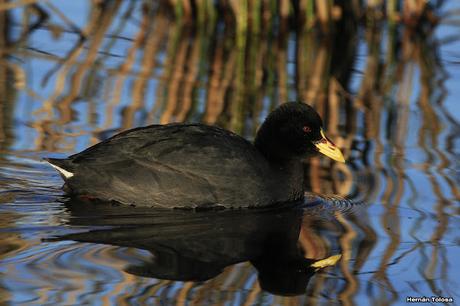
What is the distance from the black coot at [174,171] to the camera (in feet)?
21.2

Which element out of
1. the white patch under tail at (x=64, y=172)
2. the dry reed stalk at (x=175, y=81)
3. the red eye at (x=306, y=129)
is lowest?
the white patch under tail at (x=64, y=172)

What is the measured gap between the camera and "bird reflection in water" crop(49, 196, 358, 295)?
536cm

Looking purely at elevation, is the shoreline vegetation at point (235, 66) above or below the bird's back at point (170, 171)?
above

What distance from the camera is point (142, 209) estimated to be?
641 centimetres

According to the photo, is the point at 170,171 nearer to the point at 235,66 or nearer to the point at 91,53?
the point at 235,66

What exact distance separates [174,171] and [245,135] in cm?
160

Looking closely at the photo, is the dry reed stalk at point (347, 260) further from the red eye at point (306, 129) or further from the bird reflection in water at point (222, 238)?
the red eye at point (306, 129)

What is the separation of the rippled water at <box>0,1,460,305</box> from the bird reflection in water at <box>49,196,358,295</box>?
16 mm

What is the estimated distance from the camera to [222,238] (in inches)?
235

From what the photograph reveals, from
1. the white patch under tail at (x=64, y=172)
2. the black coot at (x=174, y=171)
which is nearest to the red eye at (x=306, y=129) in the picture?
the black coot at (x=174, y=171)

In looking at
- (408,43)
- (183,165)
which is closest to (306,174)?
(183,165)

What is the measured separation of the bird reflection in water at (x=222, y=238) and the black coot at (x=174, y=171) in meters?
0.08

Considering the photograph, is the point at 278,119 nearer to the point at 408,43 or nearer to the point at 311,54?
the point at 311,54

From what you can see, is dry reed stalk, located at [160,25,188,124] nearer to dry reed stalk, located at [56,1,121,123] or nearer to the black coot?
dry reed stalk, located at [56,1,121,123]
